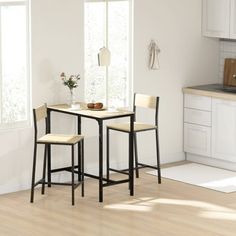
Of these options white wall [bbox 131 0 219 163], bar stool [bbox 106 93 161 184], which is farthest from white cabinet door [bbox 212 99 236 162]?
bar stool [bbox 106 93 161 184]

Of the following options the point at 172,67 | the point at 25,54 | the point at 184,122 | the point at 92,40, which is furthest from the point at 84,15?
the point at 184,122

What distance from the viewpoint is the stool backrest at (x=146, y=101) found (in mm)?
7434

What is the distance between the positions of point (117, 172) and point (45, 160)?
88 centimetres

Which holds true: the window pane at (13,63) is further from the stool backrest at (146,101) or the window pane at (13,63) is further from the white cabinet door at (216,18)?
the white cabinet door at (216,18)

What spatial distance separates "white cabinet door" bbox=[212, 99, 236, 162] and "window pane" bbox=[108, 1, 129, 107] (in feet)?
3.31

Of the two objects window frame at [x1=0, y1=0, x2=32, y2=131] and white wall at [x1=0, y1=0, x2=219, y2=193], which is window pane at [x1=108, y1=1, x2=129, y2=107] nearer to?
white wall at [x1=0, y1=0, x2=219, y2=193]

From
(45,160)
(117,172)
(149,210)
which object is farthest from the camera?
(117,172)

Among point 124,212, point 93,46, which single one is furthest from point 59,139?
point 93,46

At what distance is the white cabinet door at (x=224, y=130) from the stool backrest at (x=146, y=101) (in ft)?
3.06

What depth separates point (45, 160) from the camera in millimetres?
7039

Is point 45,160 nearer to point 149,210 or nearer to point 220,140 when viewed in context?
point 149,210

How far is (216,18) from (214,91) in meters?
0.86

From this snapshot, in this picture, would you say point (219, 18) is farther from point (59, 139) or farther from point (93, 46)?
point (59, 139)

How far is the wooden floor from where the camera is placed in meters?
5.99
